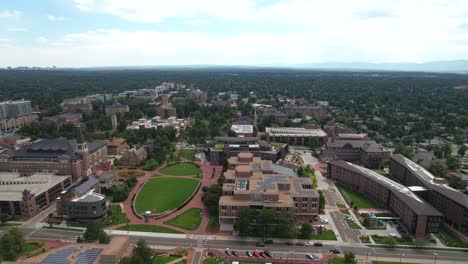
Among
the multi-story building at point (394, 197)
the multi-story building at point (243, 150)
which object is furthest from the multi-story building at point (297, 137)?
the multi-story building at point (394, 197)

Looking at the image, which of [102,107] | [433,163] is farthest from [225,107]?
Answer: [433,163]

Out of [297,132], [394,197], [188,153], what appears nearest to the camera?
[394,197]

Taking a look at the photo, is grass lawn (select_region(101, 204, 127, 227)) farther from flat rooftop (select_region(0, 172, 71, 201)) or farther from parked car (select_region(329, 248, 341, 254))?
parked car (select_region(329, 248, 341, 254))

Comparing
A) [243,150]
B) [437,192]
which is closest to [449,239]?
[437,192]

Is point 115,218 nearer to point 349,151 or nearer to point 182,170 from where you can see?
point 182,170

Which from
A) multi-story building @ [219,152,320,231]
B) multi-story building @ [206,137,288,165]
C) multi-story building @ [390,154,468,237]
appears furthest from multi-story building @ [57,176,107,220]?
multi-story building @ [390,154,468,237]

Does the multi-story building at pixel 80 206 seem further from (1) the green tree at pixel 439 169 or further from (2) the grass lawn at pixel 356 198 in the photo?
(1) the green tree at pixel 439 169
